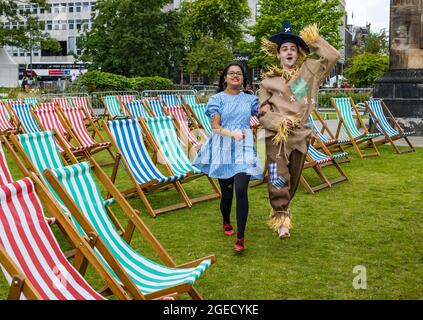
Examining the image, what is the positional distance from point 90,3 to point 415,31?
224 ft

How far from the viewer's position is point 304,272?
4.92 m

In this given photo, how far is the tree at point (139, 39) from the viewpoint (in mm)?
48812

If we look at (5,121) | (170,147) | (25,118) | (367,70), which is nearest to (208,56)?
(367,70)

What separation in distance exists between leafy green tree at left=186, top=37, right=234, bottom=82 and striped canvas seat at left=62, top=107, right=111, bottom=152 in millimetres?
38647

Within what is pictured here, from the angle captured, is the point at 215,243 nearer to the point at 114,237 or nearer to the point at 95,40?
the point at 114,237

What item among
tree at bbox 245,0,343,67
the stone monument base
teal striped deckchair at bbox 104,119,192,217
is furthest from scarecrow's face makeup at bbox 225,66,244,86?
tree at bbox 245,0,343,67

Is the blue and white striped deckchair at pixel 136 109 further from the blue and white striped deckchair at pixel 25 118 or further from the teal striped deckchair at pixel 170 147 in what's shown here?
the teal striped deckchair at pixel 170 147

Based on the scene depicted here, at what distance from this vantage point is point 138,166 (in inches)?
288

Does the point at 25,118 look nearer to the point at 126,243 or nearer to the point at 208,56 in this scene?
the point at 126,243

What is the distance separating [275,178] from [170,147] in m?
2.61

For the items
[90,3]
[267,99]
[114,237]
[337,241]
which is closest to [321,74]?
[267,99]

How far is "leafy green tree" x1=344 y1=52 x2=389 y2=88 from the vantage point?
1188 inches

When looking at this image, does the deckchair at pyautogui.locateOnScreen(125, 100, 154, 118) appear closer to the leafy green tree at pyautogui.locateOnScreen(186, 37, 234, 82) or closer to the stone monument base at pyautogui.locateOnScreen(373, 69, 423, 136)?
the stone monument base at pyautogui.locateOnScreen(373, 69, 423, 136)

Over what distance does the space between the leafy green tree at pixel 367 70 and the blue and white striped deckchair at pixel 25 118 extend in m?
→ 21.1
